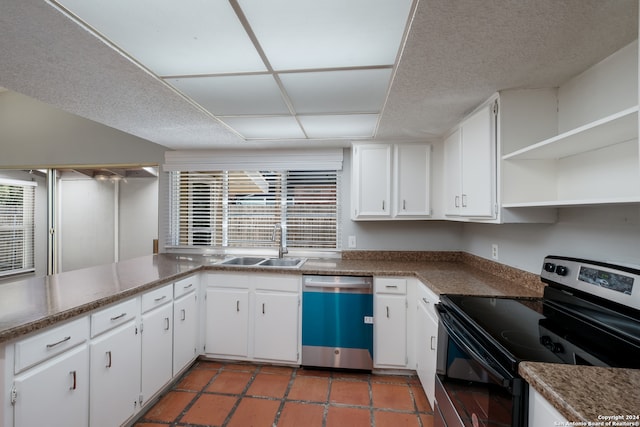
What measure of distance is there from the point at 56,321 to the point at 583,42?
2.66 m

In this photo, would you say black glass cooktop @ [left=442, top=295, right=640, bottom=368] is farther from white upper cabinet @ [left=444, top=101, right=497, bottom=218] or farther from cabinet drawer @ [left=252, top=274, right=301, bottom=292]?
cabinet drawer @ [left=252, top=274, right=301, bottom=292]

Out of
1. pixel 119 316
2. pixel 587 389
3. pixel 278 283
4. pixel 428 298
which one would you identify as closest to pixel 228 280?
pixel 278 283

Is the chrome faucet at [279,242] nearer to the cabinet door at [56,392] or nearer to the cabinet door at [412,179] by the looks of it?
the cabinet door at [412,179]

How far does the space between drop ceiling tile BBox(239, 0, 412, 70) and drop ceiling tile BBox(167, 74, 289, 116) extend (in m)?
0.26

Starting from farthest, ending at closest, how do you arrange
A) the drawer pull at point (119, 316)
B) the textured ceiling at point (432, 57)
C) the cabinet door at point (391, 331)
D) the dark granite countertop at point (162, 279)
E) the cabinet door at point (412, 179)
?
the cabinet door at point (412, 179) → the cabinet door at point (391, 331) → the drawer pull at point (119, 316) → the dark granite countertop at point (162, 279) → the textured ceiling at point (432, 57)

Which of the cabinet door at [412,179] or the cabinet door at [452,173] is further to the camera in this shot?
the cabinet door at [412,179]

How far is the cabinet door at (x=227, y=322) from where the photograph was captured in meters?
2.50

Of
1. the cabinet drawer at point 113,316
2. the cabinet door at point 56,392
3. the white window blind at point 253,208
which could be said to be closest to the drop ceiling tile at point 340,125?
the white window blind at point 253,208

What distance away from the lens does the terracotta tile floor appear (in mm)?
1831

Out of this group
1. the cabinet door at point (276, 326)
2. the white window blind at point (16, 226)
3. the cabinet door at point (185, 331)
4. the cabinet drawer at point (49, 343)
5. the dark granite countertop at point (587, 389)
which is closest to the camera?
the dark granite countertop at point (587, 389)

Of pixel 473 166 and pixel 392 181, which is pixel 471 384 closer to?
pixel 473 166

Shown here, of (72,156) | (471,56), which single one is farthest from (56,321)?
(72,156)

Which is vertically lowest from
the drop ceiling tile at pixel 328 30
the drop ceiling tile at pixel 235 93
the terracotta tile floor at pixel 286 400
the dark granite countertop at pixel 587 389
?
the terracotta tile floor at pixel 286 400

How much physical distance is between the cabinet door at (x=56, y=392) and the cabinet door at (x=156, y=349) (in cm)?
42
